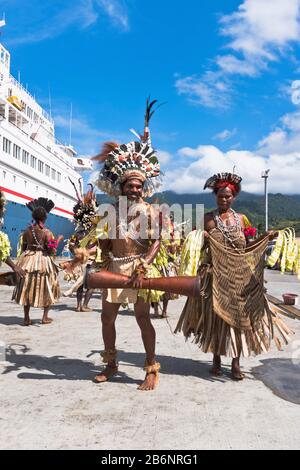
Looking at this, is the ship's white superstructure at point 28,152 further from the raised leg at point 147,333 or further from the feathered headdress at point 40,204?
the raised leg at point 147,333

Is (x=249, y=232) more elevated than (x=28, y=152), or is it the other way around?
(x=28, y=152)

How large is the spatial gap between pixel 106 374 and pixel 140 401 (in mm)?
674

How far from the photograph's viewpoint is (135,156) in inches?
166

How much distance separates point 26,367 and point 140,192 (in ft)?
7.20

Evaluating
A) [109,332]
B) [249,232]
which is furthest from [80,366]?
[249,232]

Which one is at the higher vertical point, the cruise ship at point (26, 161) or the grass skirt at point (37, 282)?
the cruise ship at point (26, 161)

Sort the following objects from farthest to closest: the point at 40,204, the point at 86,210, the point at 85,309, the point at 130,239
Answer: the point at 86,210 < the point at 85,309 < the point at 40,204 < the point at 130,239

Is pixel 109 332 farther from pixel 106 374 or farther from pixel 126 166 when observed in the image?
pixel 126 166

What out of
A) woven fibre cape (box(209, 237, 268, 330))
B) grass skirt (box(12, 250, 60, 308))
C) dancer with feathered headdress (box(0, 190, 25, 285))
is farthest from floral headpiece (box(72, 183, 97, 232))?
woven fibre cape (box(209, 237, 268, 330))

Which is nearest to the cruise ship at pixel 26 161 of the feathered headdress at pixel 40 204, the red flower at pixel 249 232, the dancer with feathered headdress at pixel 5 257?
the feathered headdress at pixel 40 204

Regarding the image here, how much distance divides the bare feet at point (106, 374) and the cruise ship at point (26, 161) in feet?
73.6

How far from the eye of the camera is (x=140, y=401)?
3.48 metres

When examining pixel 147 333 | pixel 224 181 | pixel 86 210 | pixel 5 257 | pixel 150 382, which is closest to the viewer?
pixel 150 382

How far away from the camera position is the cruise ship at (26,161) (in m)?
30.6
